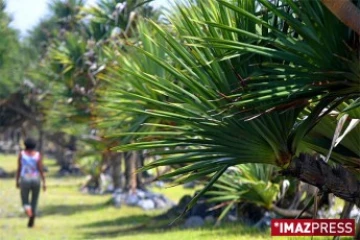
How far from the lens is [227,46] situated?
436cm

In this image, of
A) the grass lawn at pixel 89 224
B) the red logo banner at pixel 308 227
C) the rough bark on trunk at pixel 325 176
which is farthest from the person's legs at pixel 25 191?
the red logo banner at pixel 308 227

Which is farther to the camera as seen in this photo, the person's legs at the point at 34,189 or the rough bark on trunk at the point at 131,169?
the rough bark on trunk at the point at 131,169

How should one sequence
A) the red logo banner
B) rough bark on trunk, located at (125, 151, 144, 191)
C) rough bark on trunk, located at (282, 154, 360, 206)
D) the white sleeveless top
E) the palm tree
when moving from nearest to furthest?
the palm tree
the red logo banner
rough bark on trunk, located at (282, 154, 360, 206)
the white sleeveless top
rough bark on trunk, located at (125, 151, 144, 191)

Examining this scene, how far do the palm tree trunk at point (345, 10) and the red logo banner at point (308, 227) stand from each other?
4.03 feet

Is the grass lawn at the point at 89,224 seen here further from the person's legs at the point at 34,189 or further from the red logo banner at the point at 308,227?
the red logo banner at the point at 308,227

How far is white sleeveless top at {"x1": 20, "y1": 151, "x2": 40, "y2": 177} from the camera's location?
39.9 ft

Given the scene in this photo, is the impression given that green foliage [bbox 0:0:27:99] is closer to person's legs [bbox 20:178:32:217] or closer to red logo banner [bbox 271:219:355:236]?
person's legs [bbox 20:178:32:217]

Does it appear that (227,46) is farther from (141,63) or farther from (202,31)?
(141,63)

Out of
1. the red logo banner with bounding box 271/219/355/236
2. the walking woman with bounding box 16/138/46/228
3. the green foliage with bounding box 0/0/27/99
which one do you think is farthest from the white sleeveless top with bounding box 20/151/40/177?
the green foliage with bounding box 0/0/27/99

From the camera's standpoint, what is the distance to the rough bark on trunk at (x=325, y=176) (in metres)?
4.93

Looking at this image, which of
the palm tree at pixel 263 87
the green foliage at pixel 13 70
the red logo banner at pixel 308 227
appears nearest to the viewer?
the palm tree at pixel 263 87

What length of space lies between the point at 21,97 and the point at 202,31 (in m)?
32.6

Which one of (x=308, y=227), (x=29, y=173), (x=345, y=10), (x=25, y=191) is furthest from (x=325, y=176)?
(x=25, y=191)

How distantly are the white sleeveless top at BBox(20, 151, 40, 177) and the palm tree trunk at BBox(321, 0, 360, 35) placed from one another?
30.1 ft
